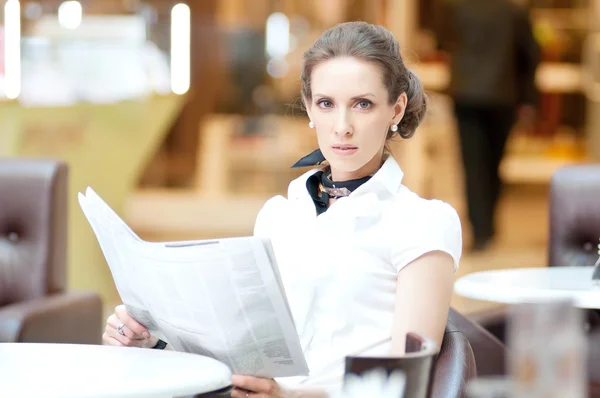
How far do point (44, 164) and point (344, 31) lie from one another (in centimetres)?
140

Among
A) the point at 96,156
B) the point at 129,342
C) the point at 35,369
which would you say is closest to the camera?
the point at 35,369

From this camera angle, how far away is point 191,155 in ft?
21.0

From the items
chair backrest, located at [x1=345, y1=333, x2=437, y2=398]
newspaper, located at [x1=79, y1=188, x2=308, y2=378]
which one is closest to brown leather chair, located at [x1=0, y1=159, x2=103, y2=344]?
newspaper, located at [x1=79, y1=188, x2=308, y2=378]

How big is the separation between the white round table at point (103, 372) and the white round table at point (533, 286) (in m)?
0.74

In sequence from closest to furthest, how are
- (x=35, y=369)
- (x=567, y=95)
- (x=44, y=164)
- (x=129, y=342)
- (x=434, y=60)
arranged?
(x=35, y=369), (x=129, y=342), (x=44, y=164), (x=434, y=60), (x=567, y=95)

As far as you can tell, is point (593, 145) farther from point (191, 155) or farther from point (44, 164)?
point (44, 164)

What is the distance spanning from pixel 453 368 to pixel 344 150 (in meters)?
0.40

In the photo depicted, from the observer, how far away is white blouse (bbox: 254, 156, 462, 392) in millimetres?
1717

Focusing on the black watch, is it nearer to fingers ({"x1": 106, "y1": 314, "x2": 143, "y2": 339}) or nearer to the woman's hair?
fingers ({"x1": 106, "y1": 314, "x2": 143, "y2": 339})

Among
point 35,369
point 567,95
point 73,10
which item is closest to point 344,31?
point 35,369

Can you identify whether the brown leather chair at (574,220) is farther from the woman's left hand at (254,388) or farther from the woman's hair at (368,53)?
the woman's left hand at (254,388)

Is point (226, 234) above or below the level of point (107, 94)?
below

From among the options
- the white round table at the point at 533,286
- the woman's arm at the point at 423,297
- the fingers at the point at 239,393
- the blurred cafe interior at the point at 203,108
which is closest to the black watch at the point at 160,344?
the fingers at the point at 239,393

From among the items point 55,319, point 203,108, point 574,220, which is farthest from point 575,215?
point 203,108
